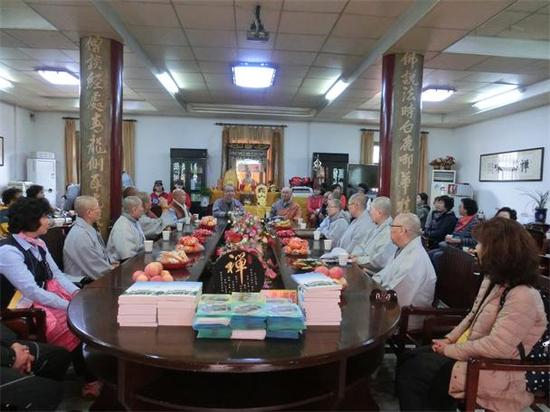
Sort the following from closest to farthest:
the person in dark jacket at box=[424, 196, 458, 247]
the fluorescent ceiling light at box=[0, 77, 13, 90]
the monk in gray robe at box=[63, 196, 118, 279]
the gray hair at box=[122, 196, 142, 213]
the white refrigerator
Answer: the monk in gray robe at box=[63, 196, 118, 279] < the gray hair at box=[122, 196, 142, 213] < the person in dark jacket at box=[424, 196, 458, 247] < the fluorescent ceiling light at box=[0, 77, 13, 90] < the white refrigerator

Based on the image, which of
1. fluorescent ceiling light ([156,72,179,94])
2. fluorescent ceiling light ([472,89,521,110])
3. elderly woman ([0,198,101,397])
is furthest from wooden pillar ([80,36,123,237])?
fluorescent ceiling light ([472,89,521,110])

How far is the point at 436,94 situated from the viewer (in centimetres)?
729

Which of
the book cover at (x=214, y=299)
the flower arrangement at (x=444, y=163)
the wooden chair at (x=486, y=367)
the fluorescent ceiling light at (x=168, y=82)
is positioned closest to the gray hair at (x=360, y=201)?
the wooden chair at (x=486, y=367)

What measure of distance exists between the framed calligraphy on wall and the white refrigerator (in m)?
9.79

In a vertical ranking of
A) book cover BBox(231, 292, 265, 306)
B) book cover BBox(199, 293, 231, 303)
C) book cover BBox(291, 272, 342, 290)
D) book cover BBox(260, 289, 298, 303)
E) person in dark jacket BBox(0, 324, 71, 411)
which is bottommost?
person in dark jacket BBox(0, 324, 71, 411)

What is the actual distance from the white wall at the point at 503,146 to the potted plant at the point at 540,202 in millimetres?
98

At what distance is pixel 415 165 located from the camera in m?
4.78

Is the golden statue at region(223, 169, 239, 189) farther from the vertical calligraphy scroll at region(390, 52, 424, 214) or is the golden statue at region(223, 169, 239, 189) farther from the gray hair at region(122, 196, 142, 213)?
the gray hair at region(122, 196, 142, 213)

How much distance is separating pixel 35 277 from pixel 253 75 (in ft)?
15.6

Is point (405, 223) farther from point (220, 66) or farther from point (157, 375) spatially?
point (220, 66)

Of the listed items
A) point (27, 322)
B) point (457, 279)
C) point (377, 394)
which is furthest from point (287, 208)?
point (27, 322)

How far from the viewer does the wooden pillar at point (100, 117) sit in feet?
14.5

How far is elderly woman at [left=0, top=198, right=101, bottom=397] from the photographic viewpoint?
2.21m

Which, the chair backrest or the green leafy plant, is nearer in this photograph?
the chair backrest
